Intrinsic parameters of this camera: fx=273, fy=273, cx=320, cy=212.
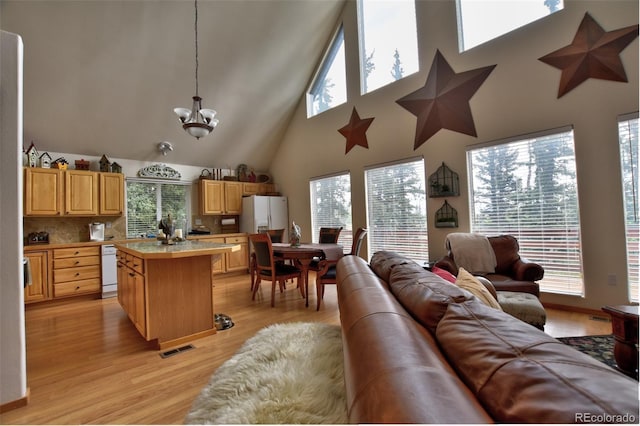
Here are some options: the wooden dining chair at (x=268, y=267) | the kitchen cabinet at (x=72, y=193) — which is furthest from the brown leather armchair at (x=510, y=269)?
the kitchen cabinet at (x=72, y=193)

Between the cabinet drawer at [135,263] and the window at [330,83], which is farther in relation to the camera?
the window at [330,83]

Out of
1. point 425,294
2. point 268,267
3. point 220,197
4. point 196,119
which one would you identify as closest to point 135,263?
point 268,267

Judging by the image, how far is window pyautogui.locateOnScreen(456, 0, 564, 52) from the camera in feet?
10.9

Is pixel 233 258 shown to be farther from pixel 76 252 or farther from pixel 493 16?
pixel 493 16

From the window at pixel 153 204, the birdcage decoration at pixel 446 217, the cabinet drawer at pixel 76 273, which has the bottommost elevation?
the cabinet drawer at pixel 76 273

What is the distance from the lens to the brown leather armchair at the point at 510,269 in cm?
265

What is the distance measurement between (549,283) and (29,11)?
22.8 feet

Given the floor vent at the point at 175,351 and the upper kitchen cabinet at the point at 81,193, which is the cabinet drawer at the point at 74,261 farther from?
the floor vent at the point at 175,351

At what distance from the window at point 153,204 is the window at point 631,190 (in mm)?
6578

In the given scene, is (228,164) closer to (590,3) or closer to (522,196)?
(522,196)

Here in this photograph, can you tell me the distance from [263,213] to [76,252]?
3.19m

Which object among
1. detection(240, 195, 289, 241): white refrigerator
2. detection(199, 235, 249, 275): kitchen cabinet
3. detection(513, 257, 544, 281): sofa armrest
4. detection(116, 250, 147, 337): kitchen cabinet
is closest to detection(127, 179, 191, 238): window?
detection(199, 235, 249, 275): kitchen cabinet

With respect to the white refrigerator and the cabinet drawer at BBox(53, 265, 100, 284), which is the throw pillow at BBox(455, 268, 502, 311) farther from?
the cabinet drawer at BBox(53, 265, 100, 284)

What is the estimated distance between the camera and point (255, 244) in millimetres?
3771
